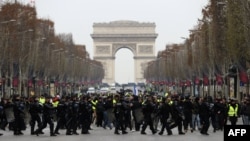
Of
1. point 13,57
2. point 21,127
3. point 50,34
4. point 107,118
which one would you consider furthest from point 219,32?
point 50,34

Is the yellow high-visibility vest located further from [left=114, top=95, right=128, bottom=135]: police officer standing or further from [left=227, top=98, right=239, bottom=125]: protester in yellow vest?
[left=114, top=95, right=128, bottom=135]: police officer standing

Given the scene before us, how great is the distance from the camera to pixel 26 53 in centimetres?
8456

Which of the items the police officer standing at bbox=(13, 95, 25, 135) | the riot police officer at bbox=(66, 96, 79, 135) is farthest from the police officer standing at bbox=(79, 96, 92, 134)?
the police officer standing at bbox=(13, 95, 25, 135)

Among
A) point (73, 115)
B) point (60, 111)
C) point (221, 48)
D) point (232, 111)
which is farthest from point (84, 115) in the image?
point (221, 48)

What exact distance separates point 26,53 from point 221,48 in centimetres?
2193

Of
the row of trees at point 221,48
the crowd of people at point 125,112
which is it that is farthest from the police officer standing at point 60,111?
the row of trees at point 221,48

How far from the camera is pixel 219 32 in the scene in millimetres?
71125

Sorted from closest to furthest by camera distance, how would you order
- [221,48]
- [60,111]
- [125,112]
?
[60,111] < [125,112] < [221,48]

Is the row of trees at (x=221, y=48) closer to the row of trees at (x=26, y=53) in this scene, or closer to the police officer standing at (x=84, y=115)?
the police officer standing at (x=84, y=115)

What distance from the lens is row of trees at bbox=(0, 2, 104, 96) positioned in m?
76.5

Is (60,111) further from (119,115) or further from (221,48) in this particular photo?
(221,48)

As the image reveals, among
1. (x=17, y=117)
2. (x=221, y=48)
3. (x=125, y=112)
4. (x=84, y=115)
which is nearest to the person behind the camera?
(x=17, y=117)

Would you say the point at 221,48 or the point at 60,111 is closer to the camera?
the point at 60,111

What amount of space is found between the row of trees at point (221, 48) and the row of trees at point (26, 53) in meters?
16.7
